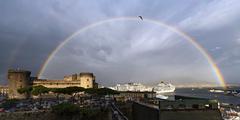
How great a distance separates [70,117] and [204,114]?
110 feet

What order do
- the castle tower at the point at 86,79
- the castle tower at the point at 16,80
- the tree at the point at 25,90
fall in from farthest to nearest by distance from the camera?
the castle tower at the point at 86,79 → the castle tower at the point at 16,80 → the tree at the point at 25,90

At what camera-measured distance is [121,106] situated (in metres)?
71.8

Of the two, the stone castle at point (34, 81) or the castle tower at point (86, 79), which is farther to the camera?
the castle tower at point (86, 79)

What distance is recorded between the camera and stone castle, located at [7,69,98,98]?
11775 centimetres

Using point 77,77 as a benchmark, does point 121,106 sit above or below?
below

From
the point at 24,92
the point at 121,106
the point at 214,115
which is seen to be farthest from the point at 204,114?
the point at 24,92

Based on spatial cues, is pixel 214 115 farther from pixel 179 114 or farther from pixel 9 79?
pixel 9 79

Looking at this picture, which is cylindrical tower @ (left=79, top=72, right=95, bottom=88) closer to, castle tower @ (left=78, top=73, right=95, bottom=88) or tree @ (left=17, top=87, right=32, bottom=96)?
castle tower @ (left=78, top=73, right=95, bottom=88)

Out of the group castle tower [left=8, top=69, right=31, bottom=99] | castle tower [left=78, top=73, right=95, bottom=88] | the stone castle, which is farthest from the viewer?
castle tower [left=78, top=73, right=95, bottom=88]

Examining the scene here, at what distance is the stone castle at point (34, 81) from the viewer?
118 m

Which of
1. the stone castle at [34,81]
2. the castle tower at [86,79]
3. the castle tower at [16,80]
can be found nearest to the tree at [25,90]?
the stone castle at [34,81]

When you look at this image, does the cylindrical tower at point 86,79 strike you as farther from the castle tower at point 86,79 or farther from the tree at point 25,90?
the tree at point 25,90

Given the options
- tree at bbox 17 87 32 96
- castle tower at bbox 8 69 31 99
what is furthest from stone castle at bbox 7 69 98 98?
tree at bbox 17 87 32 96

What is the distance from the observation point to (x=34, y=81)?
133 meters
